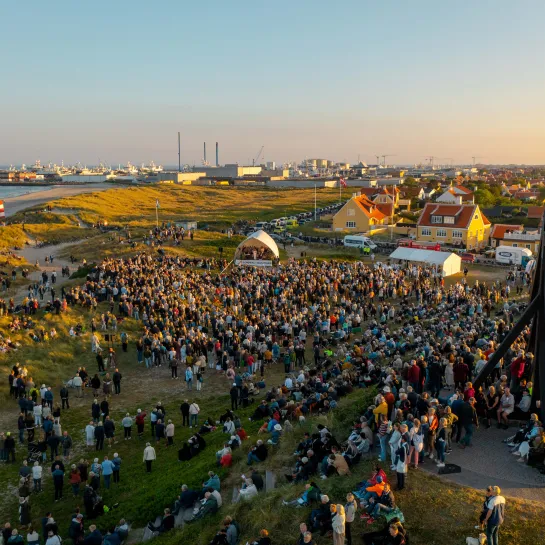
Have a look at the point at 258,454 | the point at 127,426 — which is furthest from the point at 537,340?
the point at 127,426

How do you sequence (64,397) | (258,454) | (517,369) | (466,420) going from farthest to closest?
(64,397)
(517,369)
(258,454)
(466,420)

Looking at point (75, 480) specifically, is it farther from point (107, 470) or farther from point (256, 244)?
point (256, 244)

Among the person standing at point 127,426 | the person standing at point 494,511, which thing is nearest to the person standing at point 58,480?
the person standing at point 127,426

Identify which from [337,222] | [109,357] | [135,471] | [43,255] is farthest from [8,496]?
[337,222]

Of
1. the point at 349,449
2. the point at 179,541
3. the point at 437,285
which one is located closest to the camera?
the point at 179,541

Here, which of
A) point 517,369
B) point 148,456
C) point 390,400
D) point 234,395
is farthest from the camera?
point 234,395

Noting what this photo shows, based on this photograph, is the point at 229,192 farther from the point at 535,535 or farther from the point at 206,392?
the point at 535,535

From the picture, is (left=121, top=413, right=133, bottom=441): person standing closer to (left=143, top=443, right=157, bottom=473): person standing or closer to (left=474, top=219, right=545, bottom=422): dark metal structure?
(left=143, top=443, right=157, bottom=473): person standing
